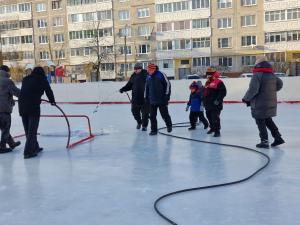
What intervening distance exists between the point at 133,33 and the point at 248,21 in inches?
536

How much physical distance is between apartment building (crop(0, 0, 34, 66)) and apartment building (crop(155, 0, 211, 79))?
19.2 meters

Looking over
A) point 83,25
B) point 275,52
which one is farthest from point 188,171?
point 83,25

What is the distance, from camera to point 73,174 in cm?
488

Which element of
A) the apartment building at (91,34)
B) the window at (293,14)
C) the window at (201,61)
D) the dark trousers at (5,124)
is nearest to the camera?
the dark trousers at (5,124)

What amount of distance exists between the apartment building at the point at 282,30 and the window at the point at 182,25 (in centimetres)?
815

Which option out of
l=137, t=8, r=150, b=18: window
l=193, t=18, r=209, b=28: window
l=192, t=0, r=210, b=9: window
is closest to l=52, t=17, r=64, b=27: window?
l=137, t=8, r=150, b=18: window

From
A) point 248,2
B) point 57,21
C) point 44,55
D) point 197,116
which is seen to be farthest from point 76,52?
point 197,116

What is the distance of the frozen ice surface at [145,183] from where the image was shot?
334 cm

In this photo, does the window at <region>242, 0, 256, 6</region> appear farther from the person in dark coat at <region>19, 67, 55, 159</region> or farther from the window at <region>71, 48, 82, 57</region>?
the person in dark coat at <region>19, 67, 55, 159</region>

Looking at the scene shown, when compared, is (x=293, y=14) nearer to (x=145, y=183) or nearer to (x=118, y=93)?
(x=118, y=93)

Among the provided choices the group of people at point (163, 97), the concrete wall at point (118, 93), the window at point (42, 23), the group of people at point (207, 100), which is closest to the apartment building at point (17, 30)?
the window at point (42, 23)

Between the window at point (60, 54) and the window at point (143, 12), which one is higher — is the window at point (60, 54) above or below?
below

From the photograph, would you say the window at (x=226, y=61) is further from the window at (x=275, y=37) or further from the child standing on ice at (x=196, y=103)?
the child standing on ice at (x=196, y=103)

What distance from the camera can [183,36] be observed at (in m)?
42.1
